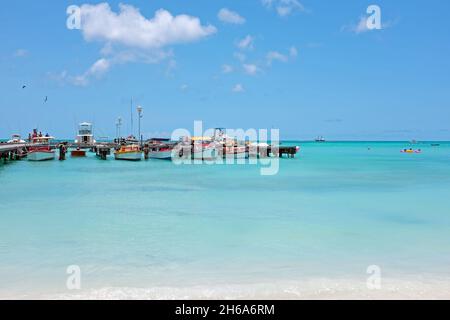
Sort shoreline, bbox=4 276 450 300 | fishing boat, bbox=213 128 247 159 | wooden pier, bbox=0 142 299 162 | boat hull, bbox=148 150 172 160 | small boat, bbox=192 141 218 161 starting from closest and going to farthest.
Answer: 1. shoreline, bbox=4 276 450 300
2. wooden pier, bbox=0 142 299 162
3. boat hull, bbox=148 150 172 160
4. small boat, bbox=192 141 218 161
5. fishing boat, bbox=213 128 247 159

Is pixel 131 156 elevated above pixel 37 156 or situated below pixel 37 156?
below

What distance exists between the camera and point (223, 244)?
10633 millimetres

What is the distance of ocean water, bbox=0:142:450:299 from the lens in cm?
→ 755

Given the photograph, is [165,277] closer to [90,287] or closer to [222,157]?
[90,287]

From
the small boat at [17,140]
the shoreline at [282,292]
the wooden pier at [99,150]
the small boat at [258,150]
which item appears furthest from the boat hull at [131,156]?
the shoreline at [282,292]

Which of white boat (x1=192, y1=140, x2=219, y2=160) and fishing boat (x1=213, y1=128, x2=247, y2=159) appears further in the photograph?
fishing boat (x1=213, y1=128, x2=247, y2=159)

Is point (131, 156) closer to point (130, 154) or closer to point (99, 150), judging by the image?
point (130, 154)

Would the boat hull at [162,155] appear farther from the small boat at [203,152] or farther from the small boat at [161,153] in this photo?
the small boat at [203,152]

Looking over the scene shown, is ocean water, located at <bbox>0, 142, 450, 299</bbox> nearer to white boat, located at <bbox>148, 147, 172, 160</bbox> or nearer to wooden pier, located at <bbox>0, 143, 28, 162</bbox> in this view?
wooden pier, located at <bbox>0, 143, 28, 162</bbox>

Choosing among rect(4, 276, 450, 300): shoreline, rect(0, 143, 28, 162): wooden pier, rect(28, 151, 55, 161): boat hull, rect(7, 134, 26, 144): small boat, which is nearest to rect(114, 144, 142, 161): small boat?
rect(28, 151, 55, 161): boat hull

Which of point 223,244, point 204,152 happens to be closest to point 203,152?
point 204,152

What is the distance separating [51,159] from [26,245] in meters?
41.4

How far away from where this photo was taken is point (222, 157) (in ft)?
178

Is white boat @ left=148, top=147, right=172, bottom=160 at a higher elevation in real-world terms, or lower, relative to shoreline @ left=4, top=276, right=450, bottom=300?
higher
